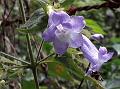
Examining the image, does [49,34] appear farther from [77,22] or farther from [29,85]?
[29,85]

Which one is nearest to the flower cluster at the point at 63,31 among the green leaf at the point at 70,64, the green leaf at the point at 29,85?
the green leaf at the point at 70,64

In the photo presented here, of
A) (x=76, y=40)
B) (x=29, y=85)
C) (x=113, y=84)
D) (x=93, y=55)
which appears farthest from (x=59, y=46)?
(x=113, y=84)

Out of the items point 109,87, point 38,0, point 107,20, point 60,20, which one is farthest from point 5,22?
point 107,20

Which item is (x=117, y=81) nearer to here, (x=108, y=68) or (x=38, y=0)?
(x=108, y=68)

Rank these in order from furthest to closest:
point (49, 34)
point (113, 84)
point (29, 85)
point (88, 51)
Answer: point (113, 84) < point (29, 85) < point (88, 51) < point (49, 34)

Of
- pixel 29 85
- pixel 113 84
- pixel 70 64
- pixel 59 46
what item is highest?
pixel 59 46

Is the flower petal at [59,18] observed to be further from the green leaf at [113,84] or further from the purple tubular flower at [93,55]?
the green leaf at [113,84]

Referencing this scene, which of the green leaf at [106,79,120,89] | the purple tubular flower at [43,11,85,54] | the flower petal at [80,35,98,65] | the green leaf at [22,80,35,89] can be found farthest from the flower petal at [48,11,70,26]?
the green leaf at [106,79,120,89]
